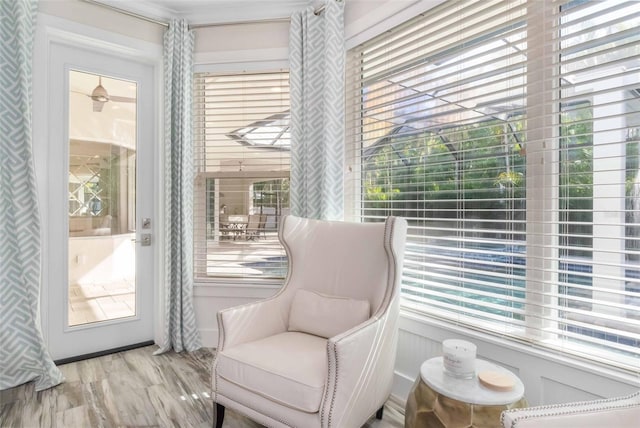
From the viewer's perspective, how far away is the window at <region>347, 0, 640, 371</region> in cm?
135

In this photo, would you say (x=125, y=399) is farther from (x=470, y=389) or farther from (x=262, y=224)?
(x=470, y=389)

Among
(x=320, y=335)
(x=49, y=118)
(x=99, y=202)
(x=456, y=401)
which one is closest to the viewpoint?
(x=456, y=401)

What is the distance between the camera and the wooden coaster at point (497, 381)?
1261 millimetres

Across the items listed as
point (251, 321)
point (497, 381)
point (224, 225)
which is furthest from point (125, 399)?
point (497, 381)

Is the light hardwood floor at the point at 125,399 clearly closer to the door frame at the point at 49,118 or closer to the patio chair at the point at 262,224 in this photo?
the door frame at the point at 49,118

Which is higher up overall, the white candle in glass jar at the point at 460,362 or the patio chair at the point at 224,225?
the patio chair at the point at 224,225

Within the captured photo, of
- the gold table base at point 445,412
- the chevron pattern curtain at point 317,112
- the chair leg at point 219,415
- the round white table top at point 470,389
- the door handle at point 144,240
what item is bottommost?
the chair leg at point 219,415

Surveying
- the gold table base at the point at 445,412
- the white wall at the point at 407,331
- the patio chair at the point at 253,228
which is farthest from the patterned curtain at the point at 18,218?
the gold table base at the point at 445,412

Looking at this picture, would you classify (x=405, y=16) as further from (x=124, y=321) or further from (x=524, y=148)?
(x=124, y=321)

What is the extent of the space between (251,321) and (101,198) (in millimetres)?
1666

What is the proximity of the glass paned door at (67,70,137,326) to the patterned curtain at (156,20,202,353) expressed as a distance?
1.07 ft

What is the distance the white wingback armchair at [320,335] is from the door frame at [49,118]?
129 centimetres

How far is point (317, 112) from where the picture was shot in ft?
8.48

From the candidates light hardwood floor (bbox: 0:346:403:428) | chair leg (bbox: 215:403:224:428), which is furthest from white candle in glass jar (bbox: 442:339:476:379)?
chair leg (bbox: 215:403:224:428)
